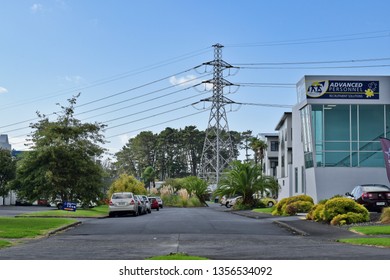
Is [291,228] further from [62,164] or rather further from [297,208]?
Answer: [62,164]

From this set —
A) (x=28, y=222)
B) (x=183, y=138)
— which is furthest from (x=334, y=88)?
(x=183, y=138)

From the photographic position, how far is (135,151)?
135125 millimetres

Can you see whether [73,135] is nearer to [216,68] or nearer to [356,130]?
[356,130]

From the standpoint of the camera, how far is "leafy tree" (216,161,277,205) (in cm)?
4969

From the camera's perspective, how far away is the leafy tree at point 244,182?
4969cm

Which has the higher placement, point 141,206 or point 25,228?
point 141,206

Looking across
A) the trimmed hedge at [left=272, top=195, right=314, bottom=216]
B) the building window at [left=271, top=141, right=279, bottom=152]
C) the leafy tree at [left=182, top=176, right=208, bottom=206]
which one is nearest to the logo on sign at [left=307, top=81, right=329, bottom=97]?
the trimmed hedge at [left=272, top=195, right=314, bottom=216]

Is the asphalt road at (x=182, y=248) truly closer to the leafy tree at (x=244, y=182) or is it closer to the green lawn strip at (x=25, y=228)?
the green lawn strip at (x=25, y=228)

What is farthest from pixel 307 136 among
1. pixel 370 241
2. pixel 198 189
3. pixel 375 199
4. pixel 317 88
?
pixel 198 189

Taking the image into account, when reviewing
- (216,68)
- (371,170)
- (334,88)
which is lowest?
(371,170)

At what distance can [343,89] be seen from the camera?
1625 inches

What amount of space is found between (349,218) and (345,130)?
17.2m

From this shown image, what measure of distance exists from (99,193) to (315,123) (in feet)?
50.6

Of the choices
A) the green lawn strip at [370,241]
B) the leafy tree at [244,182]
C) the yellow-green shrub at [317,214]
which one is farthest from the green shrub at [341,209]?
the leafy tree at [244,182]
